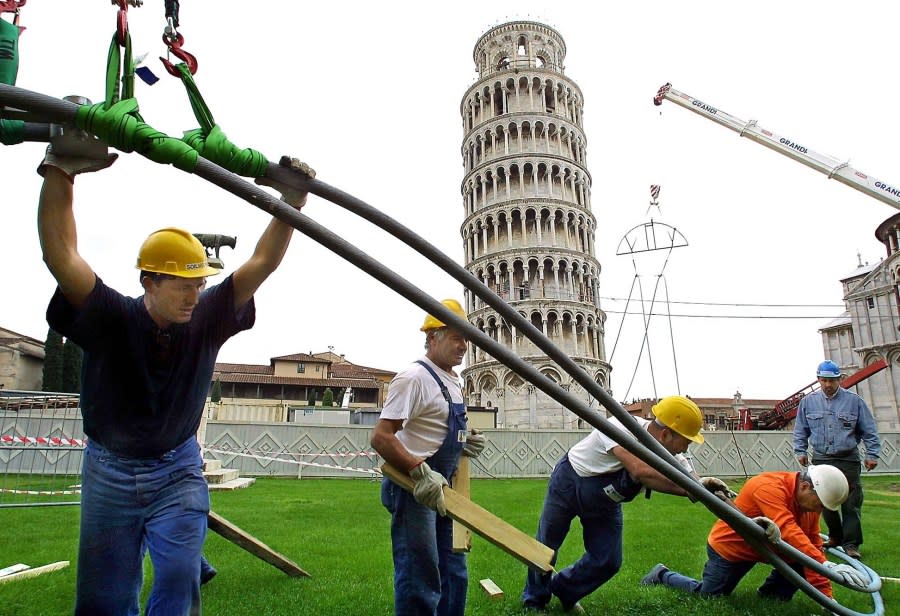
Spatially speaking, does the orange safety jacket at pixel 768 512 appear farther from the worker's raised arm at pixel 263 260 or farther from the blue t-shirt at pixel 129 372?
the blue t-shirt at pixel 129 372

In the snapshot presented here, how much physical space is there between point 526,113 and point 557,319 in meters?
23.2

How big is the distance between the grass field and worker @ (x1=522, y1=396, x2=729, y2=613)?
407mm

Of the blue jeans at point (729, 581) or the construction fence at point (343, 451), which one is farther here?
the construction fence at point (343, 451)

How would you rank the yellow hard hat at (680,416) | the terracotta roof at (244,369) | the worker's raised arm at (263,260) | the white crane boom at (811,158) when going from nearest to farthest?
Result: the worker's raised arm at (263,260)
the yellow hard hat at (680,416)
the white crane boom at (811,158)
the terracotta roof at (244,369)

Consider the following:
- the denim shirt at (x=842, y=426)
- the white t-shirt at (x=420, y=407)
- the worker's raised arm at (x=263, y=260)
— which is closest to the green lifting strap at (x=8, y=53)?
the worker's raised arm at (x=263, y=260)

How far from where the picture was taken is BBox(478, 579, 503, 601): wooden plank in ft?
17.5

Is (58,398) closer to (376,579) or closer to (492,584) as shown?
(376,579)

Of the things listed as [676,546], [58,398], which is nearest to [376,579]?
[676,546]

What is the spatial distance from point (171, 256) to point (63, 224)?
480mm

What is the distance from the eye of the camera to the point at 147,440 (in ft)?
9.25

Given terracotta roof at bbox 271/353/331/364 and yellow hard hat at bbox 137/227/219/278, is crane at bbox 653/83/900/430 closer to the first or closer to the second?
yellow hard hat at bbox 137/227/219/278

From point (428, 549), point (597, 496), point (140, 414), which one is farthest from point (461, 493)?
point (140, 414)

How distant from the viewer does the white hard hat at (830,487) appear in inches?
204

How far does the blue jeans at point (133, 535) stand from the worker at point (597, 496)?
293cm
